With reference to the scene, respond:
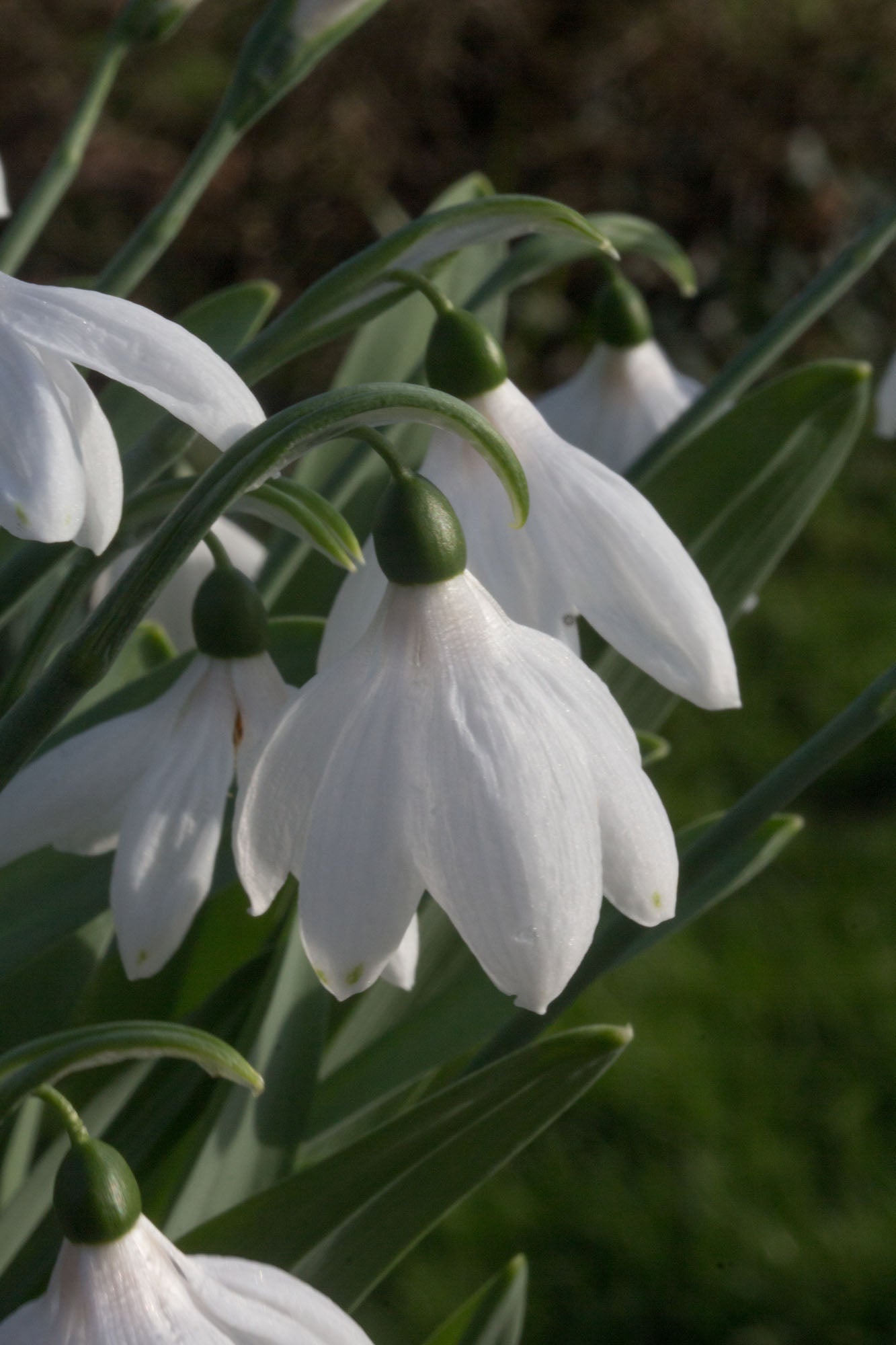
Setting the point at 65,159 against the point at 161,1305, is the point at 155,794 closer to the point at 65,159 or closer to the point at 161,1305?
the point at 161,1305

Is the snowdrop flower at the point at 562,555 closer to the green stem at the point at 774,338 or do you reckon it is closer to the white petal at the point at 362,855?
the white petal at the point at 362,855

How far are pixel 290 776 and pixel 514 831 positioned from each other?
0.31ft

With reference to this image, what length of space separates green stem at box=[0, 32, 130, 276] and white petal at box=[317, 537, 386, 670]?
355 millimetres

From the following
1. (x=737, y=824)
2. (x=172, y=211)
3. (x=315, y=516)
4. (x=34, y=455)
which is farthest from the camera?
(x=172, y=211)

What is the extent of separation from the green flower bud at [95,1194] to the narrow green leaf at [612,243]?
0.56 metres

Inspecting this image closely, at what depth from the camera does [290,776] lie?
1.88 ft

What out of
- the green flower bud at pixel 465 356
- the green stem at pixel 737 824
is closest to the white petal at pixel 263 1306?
the green stem at pixel 737 824

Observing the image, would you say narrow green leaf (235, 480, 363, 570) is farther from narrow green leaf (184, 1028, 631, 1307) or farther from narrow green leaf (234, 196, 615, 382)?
narrow green leaf (184, 1028, 631, 1307)

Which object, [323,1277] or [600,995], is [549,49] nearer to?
[600,995]

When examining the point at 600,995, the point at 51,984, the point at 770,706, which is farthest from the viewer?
the point at 770,706

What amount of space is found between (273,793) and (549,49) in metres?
3.62

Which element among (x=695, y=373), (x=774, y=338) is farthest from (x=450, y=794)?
(x=695, y=373)

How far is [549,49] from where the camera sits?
12.6 ft

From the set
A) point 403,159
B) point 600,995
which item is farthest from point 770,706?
point 403,159
